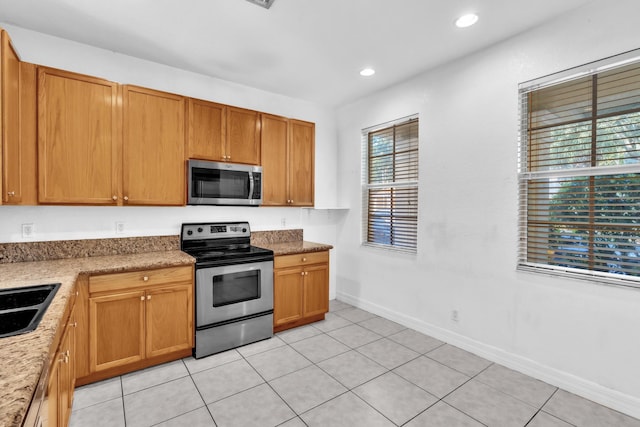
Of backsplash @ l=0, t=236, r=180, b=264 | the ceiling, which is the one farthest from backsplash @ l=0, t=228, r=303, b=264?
the ceiling

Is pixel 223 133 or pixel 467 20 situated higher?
pixel 467 20

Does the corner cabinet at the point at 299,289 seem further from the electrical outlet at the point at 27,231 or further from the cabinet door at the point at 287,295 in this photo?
the electrical outlet at the point at 27,231

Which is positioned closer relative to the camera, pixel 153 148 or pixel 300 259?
pixel 153 148

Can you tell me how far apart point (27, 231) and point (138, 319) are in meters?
1.16

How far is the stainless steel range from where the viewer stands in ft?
9.07

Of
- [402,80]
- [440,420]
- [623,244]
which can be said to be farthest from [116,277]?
[623,244]

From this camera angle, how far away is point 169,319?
262cm

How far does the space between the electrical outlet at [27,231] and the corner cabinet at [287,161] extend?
1.99 m

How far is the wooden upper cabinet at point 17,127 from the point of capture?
1.97 meters

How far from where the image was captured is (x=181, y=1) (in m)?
2.20

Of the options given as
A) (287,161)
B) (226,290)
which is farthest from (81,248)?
(287,161)

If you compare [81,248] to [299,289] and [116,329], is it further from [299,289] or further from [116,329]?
[299,289]

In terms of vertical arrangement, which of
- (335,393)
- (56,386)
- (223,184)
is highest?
(223,184)

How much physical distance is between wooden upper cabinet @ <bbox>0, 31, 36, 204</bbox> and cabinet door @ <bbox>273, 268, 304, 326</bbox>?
211 centimetres
